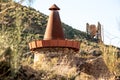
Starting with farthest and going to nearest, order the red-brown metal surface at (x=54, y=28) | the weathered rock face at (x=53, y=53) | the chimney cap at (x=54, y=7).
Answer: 1. the chimney cap at (x=54, y=7)
2. the red-brown metal surface at (x=54, y=28)
3. the weathered rock face at (x=53, y=53)

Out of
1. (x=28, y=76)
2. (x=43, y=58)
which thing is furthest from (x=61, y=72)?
(x=43, y=58)

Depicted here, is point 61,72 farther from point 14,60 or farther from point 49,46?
point 49,46

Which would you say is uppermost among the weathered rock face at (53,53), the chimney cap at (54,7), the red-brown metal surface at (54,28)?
the chimney cap at (54,7)

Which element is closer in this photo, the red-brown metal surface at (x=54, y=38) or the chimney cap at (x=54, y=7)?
the red-brown metal surface at (x=54, y=38)

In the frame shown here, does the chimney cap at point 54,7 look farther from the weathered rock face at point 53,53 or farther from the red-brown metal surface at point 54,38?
the weathered rock face at point 53,53

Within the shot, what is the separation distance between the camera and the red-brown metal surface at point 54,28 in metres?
11.5

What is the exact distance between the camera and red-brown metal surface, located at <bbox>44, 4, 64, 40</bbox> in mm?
11500

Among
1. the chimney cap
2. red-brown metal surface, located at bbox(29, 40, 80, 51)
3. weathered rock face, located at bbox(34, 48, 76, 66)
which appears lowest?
weathered rock face, located at bbox(34, 48, 76, 66)

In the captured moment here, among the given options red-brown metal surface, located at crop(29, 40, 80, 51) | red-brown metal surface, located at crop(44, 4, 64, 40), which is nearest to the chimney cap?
red-brown metal surface, located at crop(44, 4, 64, 40)

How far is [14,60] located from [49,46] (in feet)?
16.5

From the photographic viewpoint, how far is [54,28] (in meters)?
11.8

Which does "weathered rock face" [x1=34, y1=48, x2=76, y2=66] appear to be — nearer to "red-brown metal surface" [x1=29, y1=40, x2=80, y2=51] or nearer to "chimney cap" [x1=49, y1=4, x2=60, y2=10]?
"red-brown metal surface" [x1=29, y1=40, x2=80, y2=51]

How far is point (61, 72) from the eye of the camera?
681 centimetres

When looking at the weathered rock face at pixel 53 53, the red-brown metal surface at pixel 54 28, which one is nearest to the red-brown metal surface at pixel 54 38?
the red-brown metal surface at pixel 54 28
